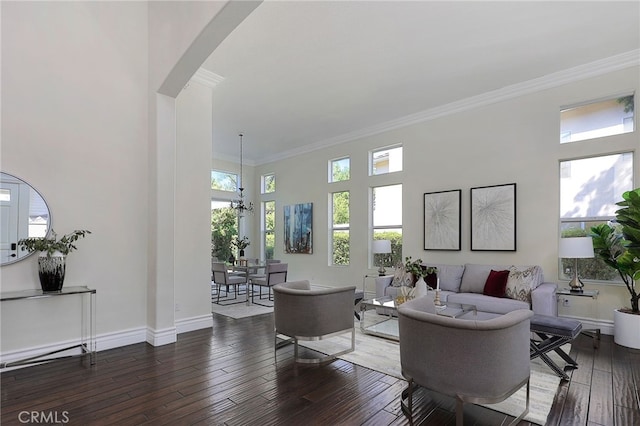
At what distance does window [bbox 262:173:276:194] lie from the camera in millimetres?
9586

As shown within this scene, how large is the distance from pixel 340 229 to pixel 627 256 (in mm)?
5051

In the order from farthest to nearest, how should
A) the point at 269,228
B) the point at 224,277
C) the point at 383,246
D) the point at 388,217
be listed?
the point at 269,228 → the point at 388,217 → the point at 224,277 → the point at 383,246

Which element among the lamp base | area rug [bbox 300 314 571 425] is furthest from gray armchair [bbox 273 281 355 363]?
the lamp base

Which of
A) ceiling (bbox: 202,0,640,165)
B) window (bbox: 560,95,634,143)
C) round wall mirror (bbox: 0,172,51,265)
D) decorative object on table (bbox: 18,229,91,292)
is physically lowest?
decorative object on table (bbox: 18,229,91,292)

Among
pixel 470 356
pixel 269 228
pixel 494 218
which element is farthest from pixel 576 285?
pixel 269 228

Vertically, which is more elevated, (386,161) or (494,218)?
(386,161)

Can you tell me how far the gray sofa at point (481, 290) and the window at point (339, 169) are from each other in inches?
114

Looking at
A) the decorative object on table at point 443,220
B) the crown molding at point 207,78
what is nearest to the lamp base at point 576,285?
the decorative object on table at point 443,220

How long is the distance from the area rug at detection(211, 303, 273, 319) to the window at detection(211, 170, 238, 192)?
3755 millimetres

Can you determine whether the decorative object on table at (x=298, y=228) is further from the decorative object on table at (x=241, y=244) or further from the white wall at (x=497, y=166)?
the decorative object on table at (x=241, y=244)

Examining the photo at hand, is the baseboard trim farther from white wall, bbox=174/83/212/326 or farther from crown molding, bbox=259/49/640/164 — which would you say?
crown molding, bbox=259/49/640/164

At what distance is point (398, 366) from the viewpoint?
336 cm

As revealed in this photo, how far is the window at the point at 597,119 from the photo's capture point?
445 centimetres

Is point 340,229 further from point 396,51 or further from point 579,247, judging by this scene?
point 579,247
